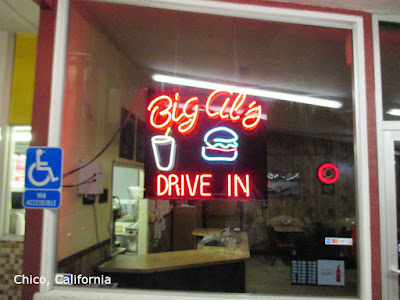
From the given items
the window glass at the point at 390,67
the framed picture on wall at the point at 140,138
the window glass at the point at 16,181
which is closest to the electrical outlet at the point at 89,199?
the window glass at the point at 16,181

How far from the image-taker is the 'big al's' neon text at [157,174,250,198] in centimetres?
274

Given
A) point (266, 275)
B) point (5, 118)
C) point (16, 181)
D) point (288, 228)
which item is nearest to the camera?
point (5, 118)

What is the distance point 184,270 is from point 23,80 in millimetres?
2742

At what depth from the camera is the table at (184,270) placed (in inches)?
133

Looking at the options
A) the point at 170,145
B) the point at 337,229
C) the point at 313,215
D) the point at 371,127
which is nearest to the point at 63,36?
the point at 170,145

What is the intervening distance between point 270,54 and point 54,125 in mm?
2686

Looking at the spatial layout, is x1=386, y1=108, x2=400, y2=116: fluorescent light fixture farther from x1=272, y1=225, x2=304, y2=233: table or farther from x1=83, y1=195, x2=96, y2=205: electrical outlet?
x1=272, y1=225, x2=304, y2=233: table

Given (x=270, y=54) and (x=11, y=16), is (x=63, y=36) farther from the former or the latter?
(x=270, y=54)

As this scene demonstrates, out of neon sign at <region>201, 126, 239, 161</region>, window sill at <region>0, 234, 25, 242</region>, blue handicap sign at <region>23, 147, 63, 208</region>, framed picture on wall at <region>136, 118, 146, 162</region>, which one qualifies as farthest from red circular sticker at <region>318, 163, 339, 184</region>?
window sill at <region>0, 234, 25, 242</region>

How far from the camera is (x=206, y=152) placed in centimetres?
285

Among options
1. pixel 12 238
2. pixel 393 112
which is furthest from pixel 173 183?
pixel 393 112

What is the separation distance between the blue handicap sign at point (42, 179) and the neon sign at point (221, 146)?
4.14ft

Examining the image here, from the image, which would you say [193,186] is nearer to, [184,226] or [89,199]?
[89,199]

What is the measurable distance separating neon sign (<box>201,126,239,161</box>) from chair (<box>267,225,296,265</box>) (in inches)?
96.6
